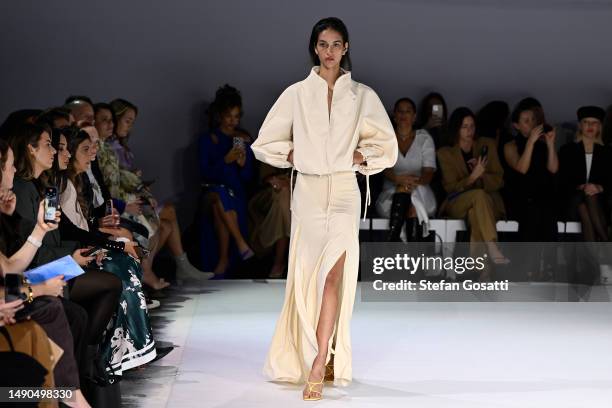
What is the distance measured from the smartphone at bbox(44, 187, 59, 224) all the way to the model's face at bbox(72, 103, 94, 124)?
8.33 feet

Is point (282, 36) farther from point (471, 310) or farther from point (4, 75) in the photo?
point (471, 310)

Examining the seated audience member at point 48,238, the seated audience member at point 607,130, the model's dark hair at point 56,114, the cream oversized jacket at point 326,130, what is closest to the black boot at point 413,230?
the seated audience member at point 607,130

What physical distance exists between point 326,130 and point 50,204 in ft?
4.39

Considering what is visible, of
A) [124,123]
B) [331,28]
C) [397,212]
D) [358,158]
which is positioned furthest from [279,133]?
[397,212]

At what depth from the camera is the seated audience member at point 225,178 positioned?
7656 mm

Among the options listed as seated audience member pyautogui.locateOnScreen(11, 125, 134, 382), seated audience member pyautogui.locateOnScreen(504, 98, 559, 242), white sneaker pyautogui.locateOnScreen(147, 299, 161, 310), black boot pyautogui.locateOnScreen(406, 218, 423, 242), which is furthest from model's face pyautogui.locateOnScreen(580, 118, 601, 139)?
seated audience member pyautogui.locateOnScreen(11, 125, 134, 382)

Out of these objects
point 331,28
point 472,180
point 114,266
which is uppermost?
point 331,28

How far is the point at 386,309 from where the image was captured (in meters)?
6.56

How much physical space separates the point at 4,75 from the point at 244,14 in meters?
1.71

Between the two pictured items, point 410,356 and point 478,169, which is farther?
point 478,169

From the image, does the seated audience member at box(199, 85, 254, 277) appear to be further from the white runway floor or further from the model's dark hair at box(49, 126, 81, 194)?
the model's dark hair at box(49, 126, 81, 194)

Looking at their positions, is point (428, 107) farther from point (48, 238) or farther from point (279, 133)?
point (48, 238)

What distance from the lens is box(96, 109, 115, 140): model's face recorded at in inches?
257

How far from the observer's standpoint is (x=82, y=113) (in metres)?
6.05
